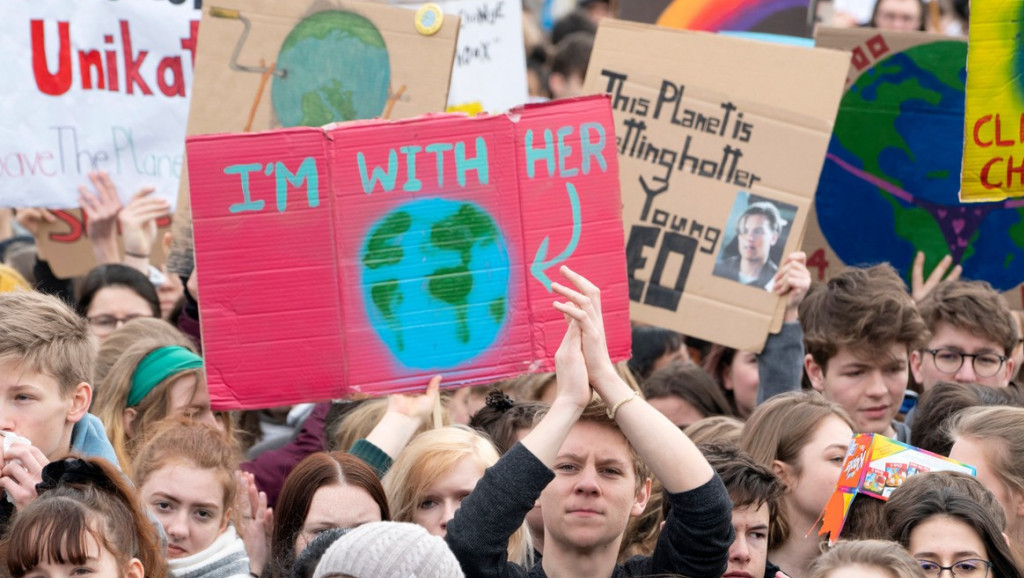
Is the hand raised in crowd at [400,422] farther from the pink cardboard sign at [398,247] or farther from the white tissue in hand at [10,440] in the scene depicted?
Result: the white tissue in hand at [10,440]

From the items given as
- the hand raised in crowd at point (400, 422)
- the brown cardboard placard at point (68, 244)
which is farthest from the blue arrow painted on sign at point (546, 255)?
the brown cardboard placard at point (68, 244)

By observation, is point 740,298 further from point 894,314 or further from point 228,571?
point 228,571

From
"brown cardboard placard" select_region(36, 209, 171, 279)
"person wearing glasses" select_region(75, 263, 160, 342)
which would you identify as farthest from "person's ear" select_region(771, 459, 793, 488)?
"brown cardboard placard" select_region(36, 209, 171, 279)

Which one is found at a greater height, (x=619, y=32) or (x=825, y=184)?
(x=619, y=32)

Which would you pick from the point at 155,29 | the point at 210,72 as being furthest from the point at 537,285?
the point at 155,29

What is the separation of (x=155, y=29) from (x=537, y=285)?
263 centimetres

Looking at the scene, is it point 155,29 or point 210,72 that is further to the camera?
point 155,29

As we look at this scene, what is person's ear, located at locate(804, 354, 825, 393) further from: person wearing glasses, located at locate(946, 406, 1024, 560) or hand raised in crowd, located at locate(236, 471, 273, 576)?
hand raised in crowd, located at locate(236, 471, 273, 576)

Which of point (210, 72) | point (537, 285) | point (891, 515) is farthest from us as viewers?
point (210, 72)

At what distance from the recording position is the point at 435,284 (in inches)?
189

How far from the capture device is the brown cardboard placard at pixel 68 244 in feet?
22.7

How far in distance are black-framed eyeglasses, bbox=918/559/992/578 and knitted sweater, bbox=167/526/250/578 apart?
1870mm

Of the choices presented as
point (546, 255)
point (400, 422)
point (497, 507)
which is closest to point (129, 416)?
point (400, 422)

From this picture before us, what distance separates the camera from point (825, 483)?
486 cm
